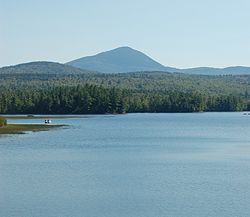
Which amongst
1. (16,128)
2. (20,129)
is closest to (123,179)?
(20,129)

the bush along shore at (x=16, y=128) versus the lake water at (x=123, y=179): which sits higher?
the lake water at (x=123, y=179)

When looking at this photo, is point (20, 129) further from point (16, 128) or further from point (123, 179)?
point (123, 179)

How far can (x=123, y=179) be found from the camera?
40.2 metres

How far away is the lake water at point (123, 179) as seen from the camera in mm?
30969

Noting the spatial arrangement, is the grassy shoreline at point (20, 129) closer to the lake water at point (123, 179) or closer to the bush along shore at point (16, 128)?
the bush along shore at point (16, 128)

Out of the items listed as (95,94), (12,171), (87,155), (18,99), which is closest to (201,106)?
(95,94)

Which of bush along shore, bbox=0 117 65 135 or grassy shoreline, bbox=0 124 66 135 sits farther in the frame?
bush along shore, bbox=0 117 65 135

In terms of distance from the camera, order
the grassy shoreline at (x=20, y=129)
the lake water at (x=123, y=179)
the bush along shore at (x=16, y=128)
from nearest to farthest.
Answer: the lake water at (x=123, y=179)
the grassy shoreline at (x=20, y=129)
the bush along shore at (x=16, y=128)

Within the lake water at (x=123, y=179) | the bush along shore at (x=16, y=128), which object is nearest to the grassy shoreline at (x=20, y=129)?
the bush along shore at (x=16, y=128)

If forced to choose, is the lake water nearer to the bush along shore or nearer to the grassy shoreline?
the grassy shoreline

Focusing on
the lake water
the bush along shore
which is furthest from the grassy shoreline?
the lake water

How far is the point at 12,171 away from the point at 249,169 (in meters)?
15.4

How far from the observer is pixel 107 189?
119 feet

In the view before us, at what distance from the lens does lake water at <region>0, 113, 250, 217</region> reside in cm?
3097
